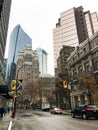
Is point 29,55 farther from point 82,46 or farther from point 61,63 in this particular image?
point 82,46

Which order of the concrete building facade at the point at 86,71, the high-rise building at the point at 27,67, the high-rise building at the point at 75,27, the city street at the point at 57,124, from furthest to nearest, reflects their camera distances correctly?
the high-rise building at the point at 27,67
the high-rise building at the point at 75,27
the concrete building facade at the point at 86,71
the city street at the point at 57,124

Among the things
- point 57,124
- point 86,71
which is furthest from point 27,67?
point 57,124

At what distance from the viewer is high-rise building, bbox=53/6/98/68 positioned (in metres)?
136

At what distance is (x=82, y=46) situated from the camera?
4928 cm

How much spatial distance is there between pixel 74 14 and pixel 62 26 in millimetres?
14761

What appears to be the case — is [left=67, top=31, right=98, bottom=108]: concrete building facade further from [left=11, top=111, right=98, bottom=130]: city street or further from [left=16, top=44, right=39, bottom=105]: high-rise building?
[left=16, top=44, right=39, bottom=105]: high-rise building

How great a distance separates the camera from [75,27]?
137 meters

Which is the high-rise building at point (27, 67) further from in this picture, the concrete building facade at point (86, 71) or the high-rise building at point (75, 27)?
the concrete building facade at point (86, 71)

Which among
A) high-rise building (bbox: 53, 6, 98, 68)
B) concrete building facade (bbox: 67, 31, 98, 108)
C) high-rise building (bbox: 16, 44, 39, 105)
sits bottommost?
concrete building facade (bbox: 67, 31, 98, 108)

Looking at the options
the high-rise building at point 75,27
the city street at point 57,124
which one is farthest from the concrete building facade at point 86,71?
the high-rise building at point 75,27

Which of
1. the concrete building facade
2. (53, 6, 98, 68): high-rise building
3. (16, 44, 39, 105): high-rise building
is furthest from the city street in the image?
(16, 44, 39, 105): high-rise building

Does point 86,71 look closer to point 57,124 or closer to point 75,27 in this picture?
point 57,124

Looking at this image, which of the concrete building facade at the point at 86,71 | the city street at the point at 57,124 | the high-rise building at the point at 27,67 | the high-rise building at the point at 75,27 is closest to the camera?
the city street at the point at 57,124

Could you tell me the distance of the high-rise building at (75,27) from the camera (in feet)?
445
